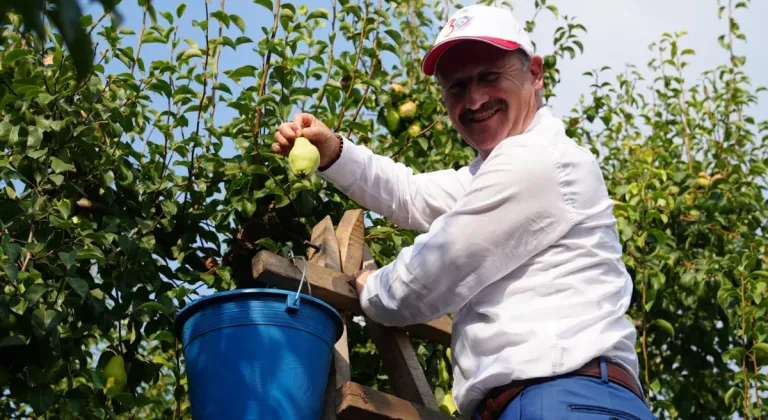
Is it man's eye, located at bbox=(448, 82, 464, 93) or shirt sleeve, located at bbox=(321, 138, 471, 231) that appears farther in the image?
shirt sleeve, located at bbox=(321, 138, 471, 231)

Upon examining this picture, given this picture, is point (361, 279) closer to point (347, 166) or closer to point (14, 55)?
point (347, 166)

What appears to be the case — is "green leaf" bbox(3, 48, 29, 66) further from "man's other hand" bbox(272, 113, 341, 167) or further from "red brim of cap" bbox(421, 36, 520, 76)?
"red brim of cap" bbox(421, 36, 520, 76)

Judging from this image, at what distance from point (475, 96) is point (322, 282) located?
53 centimetres

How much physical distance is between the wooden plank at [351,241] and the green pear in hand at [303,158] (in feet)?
0.87

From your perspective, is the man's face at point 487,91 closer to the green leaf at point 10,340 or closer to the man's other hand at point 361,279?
the man's other hand at point 361,279

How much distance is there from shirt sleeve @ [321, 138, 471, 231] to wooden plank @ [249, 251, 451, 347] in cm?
25

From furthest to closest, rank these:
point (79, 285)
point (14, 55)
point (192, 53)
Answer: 1. point (192, 53)
2. point (14, 55)
3. point (79, 285)

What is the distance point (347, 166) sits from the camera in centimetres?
236

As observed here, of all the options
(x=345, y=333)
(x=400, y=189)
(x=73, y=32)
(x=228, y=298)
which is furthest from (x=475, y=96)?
(x=73, y=32)

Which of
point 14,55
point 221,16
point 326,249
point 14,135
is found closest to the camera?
point 326,249

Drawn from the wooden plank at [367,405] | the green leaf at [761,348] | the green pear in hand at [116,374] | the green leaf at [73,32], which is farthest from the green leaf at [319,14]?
the green leaf at [73,32]

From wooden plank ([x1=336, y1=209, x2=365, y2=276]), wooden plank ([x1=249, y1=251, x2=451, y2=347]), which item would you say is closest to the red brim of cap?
wooden plank ([x1=336, y1=209, x2=365, y2=276])

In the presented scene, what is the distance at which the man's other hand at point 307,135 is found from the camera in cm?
227

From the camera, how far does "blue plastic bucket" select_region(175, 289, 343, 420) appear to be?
1.91 m
